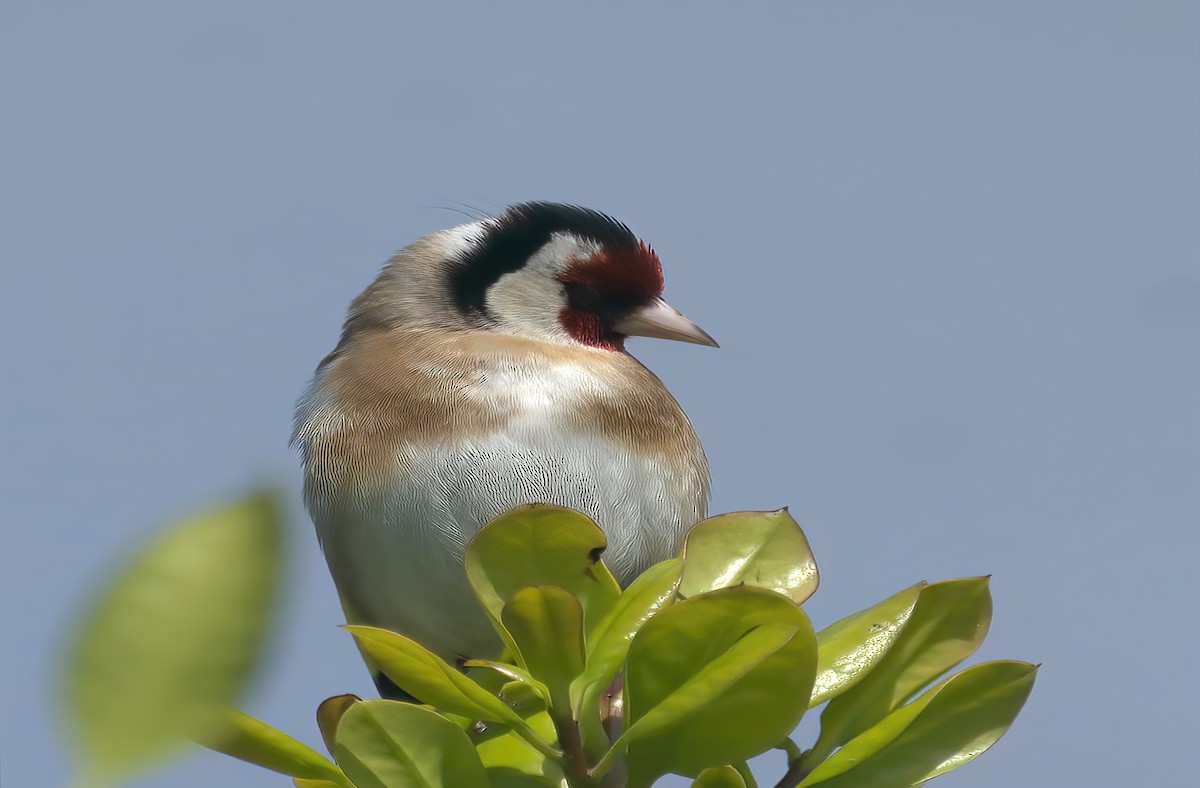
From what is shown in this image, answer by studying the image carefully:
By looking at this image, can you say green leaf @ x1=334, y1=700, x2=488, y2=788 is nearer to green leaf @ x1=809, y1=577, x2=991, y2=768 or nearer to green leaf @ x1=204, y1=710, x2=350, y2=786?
green leaf @ x1=204, y1=710, x2=350, y2=786

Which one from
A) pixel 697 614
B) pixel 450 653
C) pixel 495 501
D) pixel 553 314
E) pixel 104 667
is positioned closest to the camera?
pixel 104 667

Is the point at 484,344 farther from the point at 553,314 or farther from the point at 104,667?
the point at 104,667

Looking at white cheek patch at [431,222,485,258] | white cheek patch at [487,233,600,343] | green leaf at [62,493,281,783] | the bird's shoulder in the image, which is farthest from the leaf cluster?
white cheek patch at [431,222,485,258]

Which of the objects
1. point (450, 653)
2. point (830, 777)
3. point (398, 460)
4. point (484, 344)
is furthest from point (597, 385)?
point (830, 777)

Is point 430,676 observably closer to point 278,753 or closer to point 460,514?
point 278,753

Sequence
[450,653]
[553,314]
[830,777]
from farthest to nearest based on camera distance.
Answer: [553,314], [450,653], [830,777]

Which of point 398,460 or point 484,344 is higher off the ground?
point 484,344

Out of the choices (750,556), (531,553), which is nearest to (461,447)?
(750,556)
